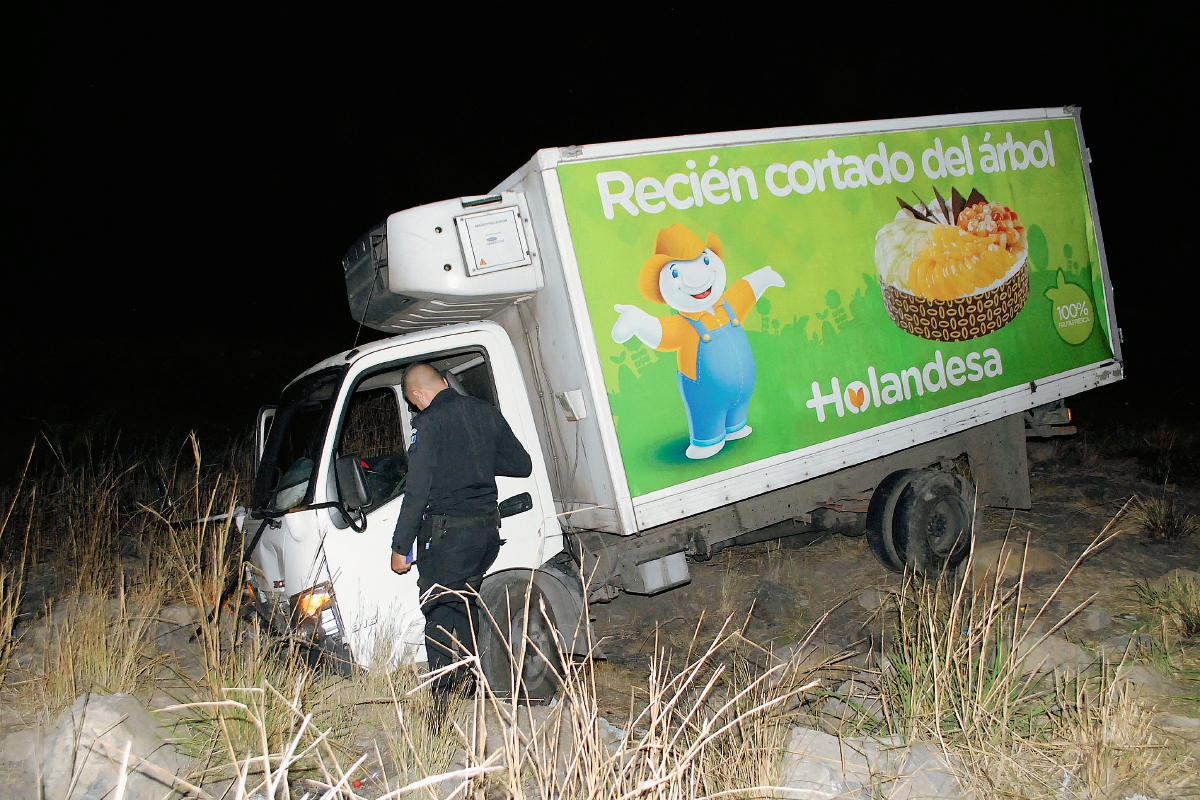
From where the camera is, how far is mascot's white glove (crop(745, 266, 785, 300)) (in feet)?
14.6

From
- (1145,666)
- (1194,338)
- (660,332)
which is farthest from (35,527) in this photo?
Result: (1194,338)

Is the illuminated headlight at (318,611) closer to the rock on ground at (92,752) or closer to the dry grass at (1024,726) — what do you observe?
the rock on ground at (92,752)

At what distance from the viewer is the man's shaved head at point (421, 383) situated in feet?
13.1

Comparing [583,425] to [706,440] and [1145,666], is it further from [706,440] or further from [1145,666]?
[1145,666]

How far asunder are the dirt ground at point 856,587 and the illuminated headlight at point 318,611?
1635 mm

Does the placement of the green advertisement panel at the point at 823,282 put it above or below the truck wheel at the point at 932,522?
above

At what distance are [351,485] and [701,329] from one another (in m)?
2.08

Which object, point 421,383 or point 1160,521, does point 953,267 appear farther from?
point 421,383

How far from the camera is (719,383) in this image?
4.27 meters

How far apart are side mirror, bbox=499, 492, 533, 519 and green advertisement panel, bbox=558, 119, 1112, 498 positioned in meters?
0.66

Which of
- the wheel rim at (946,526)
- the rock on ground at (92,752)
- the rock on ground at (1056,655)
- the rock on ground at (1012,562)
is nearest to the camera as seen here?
the rock on ground at (92,752)

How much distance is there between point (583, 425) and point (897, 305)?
2360mm

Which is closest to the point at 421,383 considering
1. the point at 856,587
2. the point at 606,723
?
the point at 606,723

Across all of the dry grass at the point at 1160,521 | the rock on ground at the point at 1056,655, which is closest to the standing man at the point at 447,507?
the rock on ground at the point at 1056,655
